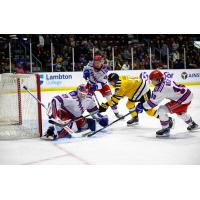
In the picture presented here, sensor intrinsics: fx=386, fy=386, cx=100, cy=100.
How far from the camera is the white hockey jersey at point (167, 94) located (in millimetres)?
2682

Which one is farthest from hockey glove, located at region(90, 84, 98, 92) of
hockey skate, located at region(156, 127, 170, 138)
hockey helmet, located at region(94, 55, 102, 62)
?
hockey skate, located at region(156, 127, 170, 138)

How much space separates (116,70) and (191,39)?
4.92 feet

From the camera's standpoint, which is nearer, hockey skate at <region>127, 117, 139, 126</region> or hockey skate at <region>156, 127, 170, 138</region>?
hockey skate at <region>156, 127, 170, 138</region>

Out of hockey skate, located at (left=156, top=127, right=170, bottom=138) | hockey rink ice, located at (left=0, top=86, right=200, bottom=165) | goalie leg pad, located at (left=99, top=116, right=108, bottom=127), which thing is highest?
goalie leg pad, located at (left=99, top=116, right=108, bottom=127)

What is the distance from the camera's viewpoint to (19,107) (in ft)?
10.5

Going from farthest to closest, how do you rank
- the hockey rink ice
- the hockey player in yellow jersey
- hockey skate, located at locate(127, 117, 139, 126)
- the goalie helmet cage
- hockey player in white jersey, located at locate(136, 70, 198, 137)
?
hockey skate, located at locate(127, 117, 139, 126) < the hockey player in yellow jersey < the goalie helmet cage < hockey player in white jersey, located at locate(136, 70, 198, 137) < the hockey rink ice

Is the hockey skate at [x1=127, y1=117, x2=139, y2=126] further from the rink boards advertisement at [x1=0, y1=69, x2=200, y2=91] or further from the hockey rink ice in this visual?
the rink boards advertisement at [x1=0, y1=69, x2=200, y2=91]

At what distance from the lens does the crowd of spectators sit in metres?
2.77

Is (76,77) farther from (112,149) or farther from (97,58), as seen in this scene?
(112,149)

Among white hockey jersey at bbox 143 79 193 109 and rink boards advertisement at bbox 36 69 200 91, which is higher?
rink boards advertisement at bbox 36 69 200 91

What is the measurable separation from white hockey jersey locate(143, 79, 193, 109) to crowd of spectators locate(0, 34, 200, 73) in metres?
0.33

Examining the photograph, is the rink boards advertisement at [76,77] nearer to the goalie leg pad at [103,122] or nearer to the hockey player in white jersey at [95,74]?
the hockey player in white jersey at [95,74]

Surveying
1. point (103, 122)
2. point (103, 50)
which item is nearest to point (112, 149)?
point (103, 122)

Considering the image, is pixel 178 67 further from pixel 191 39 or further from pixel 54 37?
pixel 54 37
